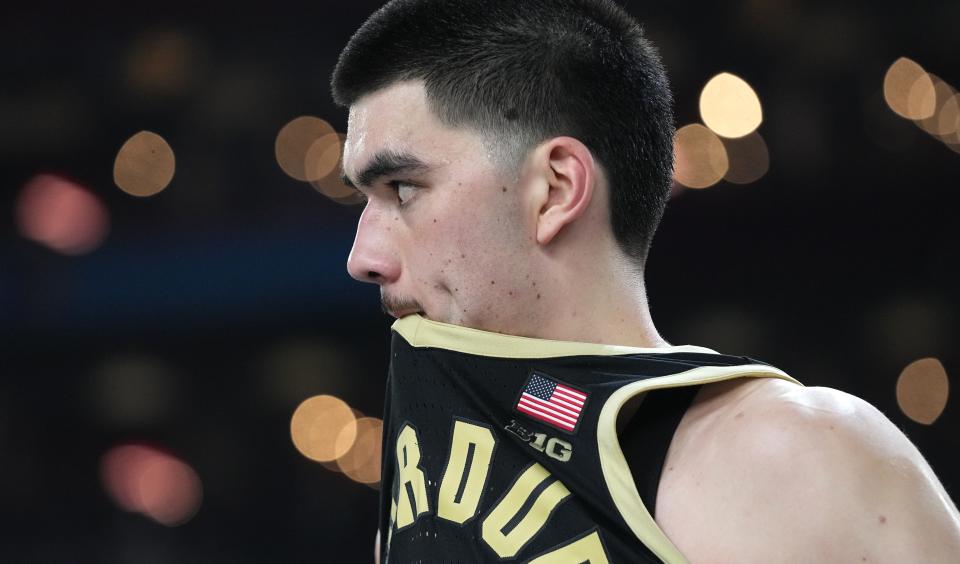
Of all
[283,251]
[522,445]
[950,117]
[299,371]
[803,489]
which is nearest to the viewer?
[803,489]

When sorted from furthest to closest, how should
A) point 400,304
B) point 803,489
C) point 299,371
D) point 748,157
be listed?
point 299,371 → point 748,157 → point 400,304 → point 803,489

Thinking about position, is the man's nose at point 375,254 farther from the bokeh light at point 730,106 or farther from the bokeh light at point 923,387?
the bokeh light at point 923,387

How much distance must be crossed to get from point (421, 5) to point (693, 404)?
442 mm

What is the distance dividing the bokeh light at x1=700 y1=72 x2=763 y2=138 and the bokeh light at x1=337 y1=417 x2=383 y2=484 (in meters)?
1.53

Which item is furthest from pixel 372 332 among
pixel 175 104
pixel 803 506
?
pixel 803 506

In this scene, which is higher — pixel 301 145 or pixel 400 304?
pixel 301 145

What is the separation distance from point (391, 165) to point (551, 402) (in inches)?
9.7

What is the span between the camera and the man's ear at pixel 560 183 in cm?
90

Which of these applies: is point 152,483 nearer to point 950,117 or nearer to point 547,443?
point 950,117

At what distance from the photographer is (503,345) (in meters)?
0.87

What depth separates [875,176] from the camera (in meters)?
3.31

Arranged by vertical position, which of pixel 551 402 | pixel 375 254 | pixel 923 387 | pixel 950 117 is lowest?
pixel 923 387

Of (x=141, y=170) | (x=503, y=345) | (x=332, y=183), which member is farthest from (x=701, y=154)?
(x=503, y=345)

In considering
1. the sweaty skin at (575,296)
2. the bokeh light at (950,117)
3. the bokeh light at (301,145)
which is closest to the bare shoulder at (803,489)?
the sweaty skin at (575,296)
